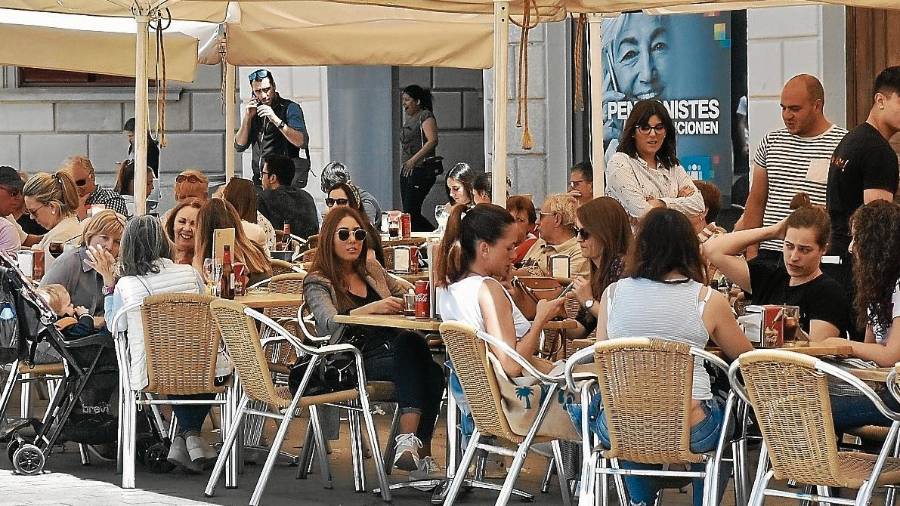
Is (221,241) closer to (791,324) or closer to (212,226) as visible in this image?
(212,226)

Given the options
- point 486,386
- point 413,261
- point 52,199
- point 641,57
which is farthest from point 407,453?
point 641,57

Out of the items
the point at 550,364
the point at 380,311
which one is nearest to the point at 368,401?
the point at 380,311

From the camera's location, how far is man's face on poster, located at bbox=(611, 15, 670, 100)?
14094mm

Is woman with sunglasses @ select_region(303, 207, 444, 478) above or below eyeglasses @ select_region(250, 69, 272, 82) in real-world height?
below

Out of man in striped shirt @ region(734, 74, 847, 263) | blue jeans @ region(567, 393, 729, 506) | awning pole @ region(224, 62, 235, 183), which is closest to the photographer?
blue jeans @ region(567, 393, 729, 506)

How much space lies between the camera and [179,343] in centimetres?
840

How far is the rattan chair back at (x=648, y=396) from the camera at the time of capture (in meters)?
6.34

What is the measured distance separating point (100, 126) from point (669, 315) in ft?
45.7

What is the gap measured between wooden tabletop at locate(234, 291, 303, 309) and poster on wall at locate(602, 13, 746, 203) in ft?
16.7

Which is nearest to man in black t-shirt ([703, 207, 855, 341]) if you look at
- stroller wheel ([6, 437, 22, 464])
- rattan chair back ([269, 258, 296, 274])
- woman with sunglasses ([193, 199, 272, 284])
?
woman with sunglasses ([193, 199, 272, 284])

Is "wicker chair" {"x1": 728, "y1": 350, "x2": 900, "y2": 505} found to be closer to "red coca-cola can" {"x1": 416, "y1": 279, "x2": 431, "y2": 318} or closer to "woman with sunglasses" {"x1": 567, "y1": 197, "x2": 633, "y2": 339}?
"woman with sunglasses" {"x1": 567, "y1": 197, "x2": 633, "y2": 339}

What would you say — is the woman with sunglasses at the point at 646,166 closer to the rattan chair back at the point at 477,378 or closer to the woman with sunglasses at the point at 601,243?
the woman with sunglasses at the point at 601,243

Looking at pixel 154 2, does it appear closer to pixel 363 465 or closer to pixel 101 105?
pixel 363 465

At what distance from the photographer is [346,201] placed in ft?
40.8
